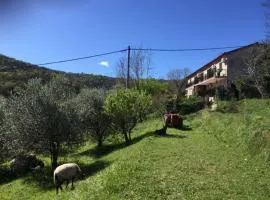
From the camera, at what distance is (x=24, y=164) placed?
1217 inches

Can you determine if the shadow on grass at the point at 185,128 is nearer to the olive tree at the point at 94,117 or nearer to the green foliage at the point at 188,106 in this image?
the olive tree at the point at 94,117

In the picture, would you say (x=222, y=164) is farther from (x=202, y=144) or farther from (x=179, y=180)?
(x=202, y=144)

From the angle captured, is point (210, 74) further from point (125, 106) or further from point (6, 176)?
point (6, 176)

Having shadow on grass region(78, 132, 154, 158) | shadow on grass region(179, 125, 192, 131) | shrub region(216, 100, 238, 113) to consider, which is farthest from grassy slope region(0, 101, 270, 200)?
shrub region(216, 100, 238, 113)

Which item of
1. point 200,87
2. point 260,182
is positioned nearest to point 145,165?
point 260,182

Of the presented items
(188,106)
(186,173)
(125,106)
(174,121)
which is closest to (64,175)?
(186,173)

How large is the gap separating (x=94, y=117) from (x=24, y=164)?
26.5 feet

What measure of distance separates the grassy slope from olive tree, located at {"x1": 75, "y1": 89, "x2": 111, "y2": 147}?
9548 millimetres

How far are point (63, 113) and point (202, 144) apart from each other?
1088 centimetres

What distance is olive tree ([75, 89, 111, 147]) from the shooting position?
36.0 metres

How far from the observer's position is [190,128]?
3484cm

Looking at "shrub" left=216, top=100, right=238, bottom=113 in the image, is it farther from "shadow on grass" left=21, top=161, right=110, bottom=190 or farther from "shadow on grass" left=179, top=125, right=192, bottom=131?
"shadow on grass" left=21, top=161, right=110, bottom=190

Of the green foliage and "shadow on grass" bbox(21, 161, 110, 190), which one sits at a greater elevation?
the green foliage

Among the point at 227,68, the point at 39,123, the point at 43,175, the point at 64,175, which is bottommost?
the point at 43,175
